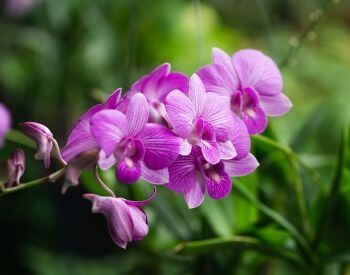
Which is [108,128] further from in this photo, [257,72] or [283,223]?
[283,223]

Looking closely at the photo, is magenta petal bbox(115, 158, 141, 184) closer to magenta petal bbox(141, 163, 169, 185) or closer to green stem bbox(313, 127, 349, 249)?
magenta petal bbox(141, 163, 169, 185)

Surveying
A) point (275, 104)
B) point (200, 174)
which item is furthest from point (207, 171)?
point (275, 104)

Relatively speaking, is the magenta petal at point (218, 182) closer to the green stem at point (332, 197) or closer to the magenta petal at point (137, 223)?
the magenta petal at point (137, 223)

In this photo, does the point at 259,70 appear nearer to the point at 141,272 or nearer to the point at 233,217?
the point at 233,217

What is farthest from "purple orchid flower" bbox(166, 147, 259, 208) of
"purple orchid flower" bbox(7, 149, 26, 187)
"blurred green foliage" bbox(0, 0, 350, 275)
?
"blurred green foliage" bbox(0, 0, 350, 275)

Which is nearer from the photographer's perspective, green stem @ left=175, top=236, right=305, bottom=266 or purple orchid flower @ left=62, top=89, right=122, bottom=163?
purple orchid flower @ left=62, top=89, right=122, bottom=163

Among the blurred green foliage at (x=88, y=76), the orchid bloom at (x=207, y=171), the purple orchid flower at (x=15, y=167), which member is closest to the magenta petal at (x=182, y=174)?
the orchid bloom at (x=207, y=171)
